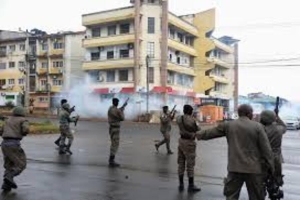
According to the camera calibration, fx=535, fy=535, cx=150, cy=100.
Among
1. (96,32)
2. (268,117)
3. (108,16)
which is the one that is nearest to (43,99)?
(96,32)

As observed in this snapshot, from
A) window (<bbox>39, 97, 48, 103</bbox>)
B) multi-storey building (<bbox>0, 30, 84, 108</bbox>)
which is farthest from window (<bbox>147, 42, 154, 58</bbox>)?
window (<bbox>39, 97, 48, 103</bbox>)

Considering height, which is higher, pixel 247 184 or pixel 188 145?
pixel 188 145

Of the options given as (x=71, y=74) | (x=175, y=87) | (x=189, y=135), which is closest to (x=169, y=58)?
(x=175, y=87)

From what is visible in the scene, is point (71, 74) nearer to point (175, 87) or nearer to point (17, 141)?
point (175, 87)

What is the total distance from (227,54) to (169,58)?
A: 26.6m

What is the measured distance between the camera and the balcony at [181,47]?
62.8m

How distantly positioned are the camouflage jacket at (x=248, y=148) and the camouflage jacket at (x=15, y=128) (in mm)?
4359

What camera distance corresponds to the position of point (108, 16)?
62688 mm

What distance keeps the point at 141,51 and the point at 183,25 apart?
27.1 feet

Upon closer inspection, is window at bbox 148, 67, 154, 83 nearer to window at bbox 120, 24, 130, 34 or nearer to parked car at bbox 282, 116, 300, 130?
window at bbox 120, 24, 130, 34

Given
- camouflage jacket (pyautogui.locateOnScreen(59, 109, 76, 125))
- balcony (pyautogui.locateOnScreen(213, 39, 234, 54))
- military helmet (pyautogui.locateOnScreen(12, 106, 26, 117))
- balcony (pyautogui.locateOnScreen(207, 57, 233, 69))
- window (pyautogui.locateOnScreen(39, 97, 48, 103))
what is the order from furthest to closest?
balcony (pyautogui.locateOnScreen(213, 39, 234, 54)) < balcony (pyautogui.locateOnScreen(207, 57, 233, 69)) < window (pyautogui.locateOnScreen(39, 97, 48, 103)) < camouflage jacket (pyautogui.locateOnScreen(59, 109, 76, 125)) < military helmet (pyautogui.locateOnScreen(12, 106, 26, 117))

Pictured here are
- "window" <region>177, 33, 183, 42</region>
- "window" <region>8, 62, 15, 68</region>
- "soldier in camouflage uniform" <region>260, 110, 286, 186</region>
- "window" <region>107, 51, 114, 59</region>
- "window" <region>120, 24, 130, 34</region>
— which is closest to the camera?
"soldier in camouflage uniform" <region>260, 110, 286, 186</region>

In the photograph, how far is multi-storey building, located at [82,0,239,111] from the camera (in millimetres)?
60469

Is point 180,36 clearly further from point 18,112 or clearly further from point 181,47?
point 18,112
